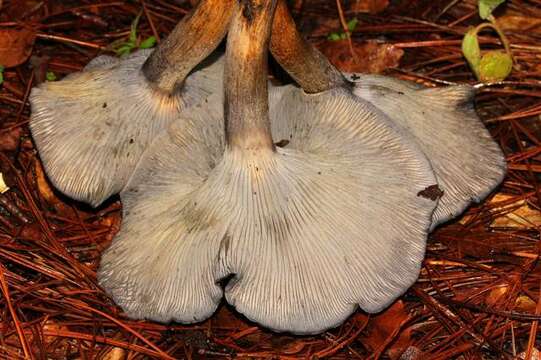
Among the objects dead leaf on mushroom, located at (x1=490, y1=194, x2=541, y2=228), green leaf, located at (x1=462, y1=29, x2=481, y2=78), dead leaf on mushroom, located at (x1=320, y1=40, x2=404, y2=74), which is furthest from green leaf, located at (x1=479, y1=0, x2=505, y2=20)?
dead leaf on mushroom, located at (x1=490, y1=194, x2=541, y2=228)

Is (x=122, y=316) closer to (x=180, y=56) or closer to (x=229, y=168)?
(x=229, y=168)

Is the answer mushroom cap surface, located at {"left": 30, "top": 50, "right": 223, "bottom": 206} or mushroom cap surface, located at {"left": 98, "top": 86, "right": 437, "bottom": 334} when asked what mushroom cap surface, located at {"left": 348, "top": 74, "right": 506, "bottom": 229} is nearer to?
mushroom cap surface, located at {"left": 98, "top": 86, "right": 437, "bottom": 334}

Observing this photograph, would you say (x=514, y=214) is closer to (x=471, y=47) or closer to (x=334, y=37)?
(x=471, y=47)

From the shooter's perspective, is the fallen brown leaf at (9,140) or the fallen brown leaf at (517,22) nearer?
the fallen brown leaf at (9,140)

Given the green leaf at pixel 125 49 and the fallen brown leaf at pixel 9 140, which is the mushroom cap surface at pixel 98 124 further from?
the green leaf at pixel 125 49

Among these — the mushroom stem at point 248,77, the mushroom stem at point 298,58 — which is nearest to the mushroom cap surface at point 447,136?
the mushroom stem at point 298,58

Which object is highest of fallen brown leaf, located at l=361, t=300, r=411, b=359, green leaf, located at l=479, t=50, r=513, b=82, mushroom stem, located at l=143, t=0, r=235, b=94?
mushroom stem, located at l=143, t=0, r=235, b=94

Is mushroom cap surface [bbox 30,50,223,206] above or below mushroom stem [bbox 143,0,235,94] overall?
below
